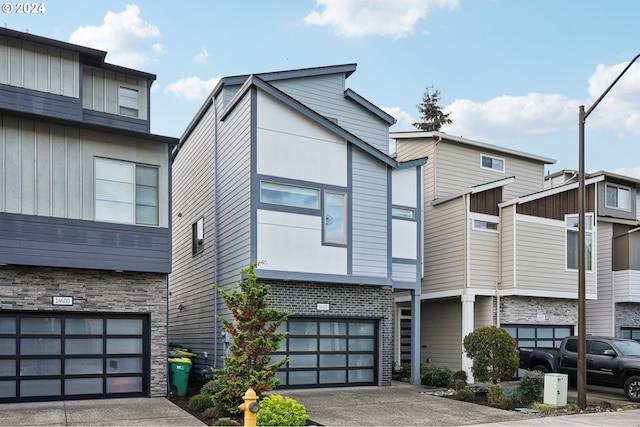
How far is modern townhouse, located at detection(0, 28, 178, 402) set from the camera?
14438mm

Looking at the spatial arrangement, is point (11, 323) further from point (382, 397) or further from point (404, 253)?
point (404, 253)

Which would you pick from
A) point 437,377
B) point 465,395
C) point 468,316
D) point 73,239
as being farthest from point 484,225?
point 73,239

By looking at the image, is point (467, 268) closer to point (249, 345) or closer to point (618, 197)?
point (618, 197)

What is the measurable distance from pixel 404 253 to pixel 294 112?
214 inches

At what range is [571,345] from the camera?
1953 centimetres

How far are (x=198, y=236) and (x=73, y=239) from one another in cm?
656

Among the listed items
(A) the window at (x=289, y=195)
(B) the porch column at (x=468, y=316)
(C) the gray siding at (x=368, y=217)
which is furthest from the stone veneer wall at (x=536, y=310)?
(A) the window at (x=289, y=195)

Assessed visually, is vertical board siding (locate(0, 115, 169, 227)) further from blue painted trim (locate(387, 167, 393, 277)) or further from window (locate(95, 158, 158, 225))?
blue painted trim (locate(387, 167, 393, 277))

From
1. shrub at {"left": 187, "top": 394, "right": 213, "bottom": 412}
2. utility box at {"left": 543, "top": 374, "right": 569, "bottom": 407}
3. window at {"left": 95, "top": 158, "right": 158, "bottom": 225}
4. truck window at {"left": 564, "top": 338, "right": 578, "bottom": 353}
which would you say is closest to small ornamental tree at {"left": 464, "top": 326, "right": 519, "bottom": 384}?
utility box at {"left": 543, "top": 374, "right": 569, "bottom": 407}

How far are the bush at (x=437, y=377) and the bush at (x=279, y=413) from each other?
8.14 metres

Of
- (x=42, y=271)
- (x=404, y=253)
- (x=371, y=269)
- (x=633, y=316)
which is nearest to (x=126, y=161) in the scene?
(x=42, y=271)

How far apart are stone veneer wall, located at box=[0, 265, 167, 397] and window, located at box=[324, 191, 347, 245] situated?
4.47 meters

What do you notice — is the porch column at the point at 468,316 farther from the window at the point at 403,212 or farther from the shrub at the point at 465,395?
the shrub at the point at 465,395

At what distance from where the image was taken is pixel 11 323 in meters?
14.5
